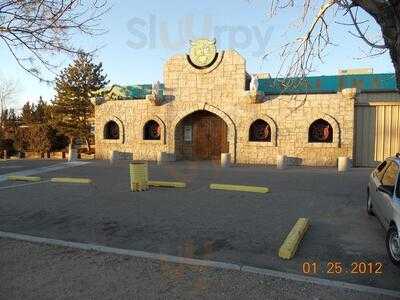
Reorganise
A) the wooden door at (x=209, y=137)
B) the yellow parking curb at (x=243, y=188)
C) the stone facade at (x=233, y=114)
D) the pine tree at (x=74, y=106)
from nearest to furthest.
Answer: the yellow parking curb at (x=243, y=188) < the stone facade at (x=233, y=114) < the wooden door at (x=209, y=137) < the pine tree at (x=74, y=106)

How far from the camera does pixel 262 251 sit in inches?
262

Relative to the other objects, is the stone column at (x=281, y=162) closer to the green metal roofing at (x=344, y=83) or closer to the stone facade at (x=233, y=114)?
the stone facade at (x=233, y=114)

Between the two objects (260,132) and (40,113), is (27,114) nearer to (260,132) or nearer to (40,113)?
(40,113)

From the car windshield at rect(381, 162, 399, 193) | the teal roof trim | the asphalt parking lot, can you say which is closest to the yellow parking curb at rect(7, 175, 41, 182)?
the asphalt parking lot

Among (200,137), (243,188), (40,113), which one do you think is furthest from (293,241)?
(40,113)

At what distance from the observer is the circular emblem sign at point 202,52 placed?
23969 millimetres

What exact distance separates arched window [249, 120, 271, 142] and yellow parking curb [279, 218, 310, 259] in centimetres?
1503

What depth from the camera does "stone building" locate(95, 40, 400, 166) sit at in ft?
69.2

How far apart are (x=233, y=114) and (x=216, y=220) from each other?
49.2ft

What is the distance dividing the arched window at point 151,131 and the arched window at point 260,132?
5979 mm

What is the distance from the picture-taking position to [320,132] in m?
21.9

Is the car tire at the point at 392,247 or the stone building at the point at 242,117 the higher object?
the stone building at the point at 242,117

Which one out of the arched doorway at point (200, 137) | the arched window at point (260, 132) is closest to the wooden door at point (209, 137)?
the arched doorway at point (200, 137)

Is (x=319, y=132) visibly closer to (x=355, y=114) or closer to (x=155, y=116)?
(x=355, y=114)
